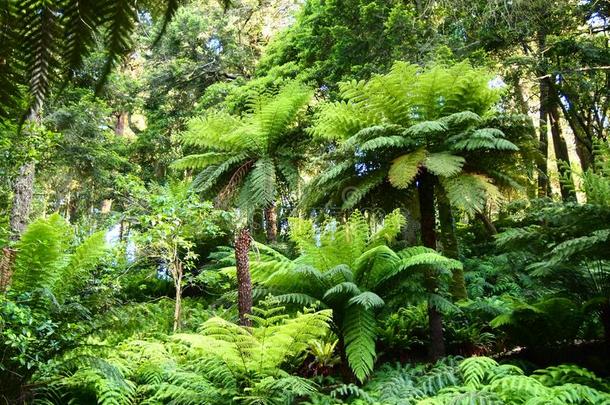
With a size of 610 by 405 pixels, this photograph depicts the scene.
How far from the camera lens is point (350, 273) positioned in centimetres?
451

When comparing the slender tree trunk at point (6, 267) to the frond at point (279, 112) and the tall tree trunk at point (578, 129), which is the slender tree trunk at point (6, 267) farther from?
the tall tree trunk at point (578, 129)

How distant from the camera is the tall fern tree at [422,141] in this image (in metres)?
4.27

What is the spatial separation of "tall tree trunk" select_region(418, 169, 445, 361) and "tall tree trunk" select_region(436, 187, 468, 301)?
0.25 metres

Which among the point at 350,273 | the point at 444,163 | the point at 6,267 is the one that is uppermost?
the point at 444,163

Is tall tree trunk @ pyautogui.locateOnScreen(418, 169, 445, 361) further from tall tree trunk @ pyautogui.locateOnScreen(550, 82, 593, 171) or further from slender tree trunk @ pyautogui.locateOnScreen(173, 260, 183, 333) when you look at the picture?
tall tree trunk @ pyautogui.locateOnScreen(550, 82, 593, 171)

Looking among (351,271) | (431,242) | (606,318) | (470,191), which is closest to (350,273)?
(351,271)

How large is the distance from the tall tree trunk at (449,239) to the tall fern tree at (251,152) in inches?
70.5

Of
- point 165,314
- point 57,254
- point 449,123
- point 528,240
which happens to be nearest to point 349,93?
point 449,123

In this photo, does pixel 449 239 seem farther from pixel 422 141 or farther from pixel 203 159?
pixel 203 159

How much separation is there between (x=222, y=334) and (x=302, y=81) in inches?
220

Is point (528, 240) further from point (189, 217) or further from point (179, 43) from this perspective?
point (179, 43)

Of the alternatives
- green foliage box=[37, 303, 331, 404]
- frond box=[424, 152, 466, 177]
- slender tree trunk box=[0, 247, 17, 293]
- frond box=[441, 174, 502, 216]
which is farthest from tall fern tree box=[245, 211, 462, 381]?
slender tree trunk box=[0, 247, 17, 293]

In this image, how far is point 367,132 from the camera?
→ 14.2 ft

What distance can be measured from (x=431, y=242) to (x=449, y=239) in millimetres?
657
